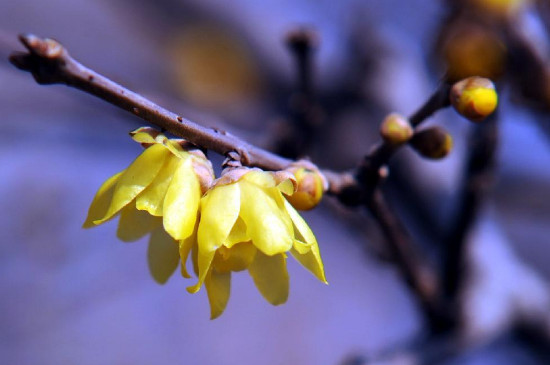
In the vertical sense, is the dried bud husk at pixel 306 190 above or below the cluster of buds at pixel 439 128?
below

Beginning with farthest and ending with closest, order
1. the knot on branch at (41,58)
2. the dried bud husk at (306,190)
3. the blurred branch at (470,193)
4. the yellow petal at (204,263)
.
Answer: the blurred branch at (470,193) → the dried bud husk at (306,190) → the yellow petal at (204,263) → the knot on branch at (41,58)

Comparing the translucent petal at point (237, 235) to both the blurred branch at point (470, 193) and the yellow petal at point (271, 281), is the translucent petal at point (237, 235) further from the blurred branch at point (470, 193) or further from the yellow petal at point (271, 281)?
the blurred branch at point (470, 193)

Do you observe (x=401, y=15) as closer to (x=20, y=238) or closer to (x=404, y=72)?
(x=404, y=72)

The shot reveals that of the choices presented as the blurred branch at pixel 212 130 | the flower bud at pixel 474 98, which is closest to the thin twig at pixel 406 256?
the blurred branch at pixel 212 130

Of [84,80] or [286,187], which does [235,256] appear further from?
[84,80]

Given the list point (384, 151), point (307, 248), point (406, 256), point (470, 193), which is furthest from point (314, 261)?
point (470, 193)

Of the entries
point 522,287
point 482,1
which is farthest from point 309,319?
point 482,1

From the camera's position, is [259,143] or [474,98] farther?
[259,143]
